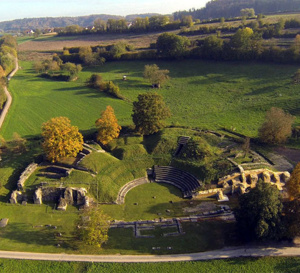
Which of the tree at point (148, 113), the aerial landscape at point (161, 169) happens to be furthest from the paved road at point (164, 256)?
the tree at point (148, 113)

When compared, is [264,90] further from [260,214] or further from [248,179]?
[260,214]

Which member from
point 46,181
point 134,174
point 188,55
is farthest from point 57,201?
point 188,55

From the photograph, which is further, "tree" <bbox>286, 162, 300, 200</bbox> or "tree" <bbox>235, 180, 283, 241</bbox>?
"tree" <bbox>286, 162, 300, 200</bbox>

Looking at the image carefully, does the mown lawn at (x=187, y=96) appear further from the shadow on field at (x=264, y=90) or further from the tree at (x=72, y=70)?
the tree at (x=72, y=70)

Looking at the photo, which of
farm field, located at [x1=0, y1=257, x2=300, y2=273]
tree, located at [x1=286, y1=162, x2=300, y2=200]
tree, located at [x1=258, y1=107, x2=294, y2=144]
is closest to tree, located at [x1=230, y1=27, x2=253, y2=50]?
tree, located at [x1=258, y1=107, x2=294, y2=144]

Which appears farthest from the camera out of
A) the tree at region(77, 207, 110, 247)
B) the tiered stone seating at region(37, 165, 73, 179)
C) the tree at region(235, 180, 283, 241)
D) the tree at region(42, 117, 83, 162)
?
the tree at region(42, 117, 83, 162)

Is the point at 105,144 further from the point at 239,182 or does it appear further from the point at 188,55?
the point at 188,55

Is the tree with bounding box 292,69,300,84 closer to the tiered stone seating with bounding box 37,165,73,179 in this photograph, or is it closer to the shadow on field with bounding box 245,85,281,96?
the shadow on field with bounding box 245,85,281,96
